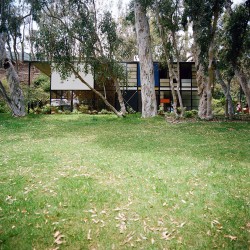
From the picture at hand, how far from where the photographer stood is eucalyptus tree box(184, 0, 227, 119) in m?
13.6

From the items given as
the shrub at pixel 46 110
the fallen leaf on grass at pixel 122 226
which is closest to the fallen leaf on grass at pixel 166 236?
the fallen leaf on grass at pixel 122 226

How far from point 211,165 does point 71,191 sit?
11.9 ft

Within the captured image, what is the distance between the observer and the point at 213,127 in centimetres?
1301

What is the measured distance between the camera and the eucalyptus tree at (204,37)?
13570 millimetres

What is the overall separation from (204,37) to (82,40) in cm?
777

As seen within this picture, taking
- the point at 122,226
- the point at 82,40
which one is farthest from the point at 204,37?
the point at 122,226

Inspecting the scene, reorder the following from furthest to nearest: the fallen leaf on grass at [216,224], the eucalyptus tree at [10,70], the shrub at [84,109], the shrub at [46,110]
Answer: the shrub at [84,109]
the shrub at [46,110]
the eucalyptus tree at [10,70]
the fallen leaf on grass at [216,224]

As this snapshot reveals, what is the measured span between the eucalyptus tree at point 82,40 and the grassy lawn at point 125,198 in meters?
9.13

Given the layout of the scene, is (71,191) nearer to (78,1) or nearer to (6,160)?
(6,160)

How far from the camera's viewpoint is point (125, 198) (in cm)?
448

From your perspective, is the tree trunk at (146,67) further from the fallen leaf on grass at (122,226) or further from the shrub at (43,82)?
the shrub at (43,82)

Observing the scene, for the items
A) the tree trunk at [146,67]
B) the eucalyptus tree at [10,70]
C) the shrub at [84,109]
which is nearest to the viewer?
the tree trunk at [146,67]

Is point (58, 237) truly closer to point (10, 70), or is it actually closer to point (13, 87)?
point (13, 87)

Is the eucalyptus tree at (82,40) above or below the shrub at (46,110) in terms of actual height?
above
